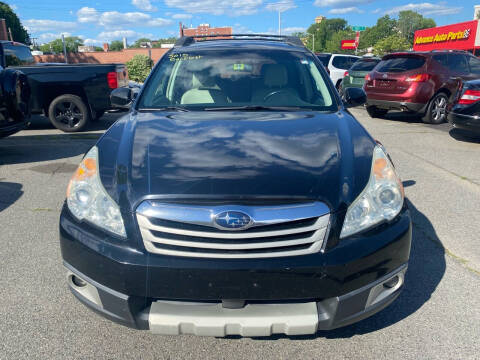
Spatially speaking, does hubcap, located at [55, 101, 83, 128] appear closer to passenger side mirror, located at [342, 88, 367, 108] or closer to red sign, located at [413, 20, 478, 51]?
passenger side mirror, located at [342, 88, 367, 108]

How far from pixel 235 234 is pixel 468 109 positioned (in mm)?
7001

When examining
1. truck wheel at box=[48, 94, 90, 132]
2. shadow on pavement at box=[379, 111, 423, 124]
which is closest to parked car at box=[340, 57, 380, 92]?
shadow on pavement at box=[379, 111, 423, 124]

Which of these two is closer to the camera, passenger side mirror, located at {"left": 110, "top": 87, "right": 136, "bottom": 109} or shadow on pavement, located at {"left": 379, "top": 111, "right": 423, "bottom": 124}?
passenger side mirror, located at {"left": 110, "top": 87, "right": 136, "bottom": 109}

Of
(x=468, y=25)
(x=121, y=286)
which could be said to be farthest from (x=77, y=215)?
(x=468, y=25)

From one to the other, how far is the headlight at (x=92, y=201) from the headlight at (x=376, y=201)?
1100 mm

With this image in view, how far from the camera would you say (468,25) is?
40.9 meters

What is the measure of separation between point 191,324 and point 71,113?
8.06 meters

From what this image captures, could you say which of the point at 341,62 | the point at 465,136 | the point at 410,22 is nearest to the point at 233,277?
the point at 465,136

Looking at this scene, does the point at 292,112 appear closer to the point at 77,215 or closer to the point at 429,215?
the point at 77,215

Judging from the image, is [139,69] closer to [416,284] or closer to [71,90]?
[71,90]

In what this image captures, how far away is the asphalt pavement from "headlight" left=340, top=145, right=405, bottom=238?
75 cm

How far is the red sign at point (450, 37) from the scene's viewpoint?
40.6m

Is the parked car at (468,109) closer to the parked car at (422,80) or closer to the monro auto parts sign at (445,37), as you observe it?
the parked car at (422,80)

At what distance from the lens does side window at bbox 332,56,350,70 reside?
15.9 meters
